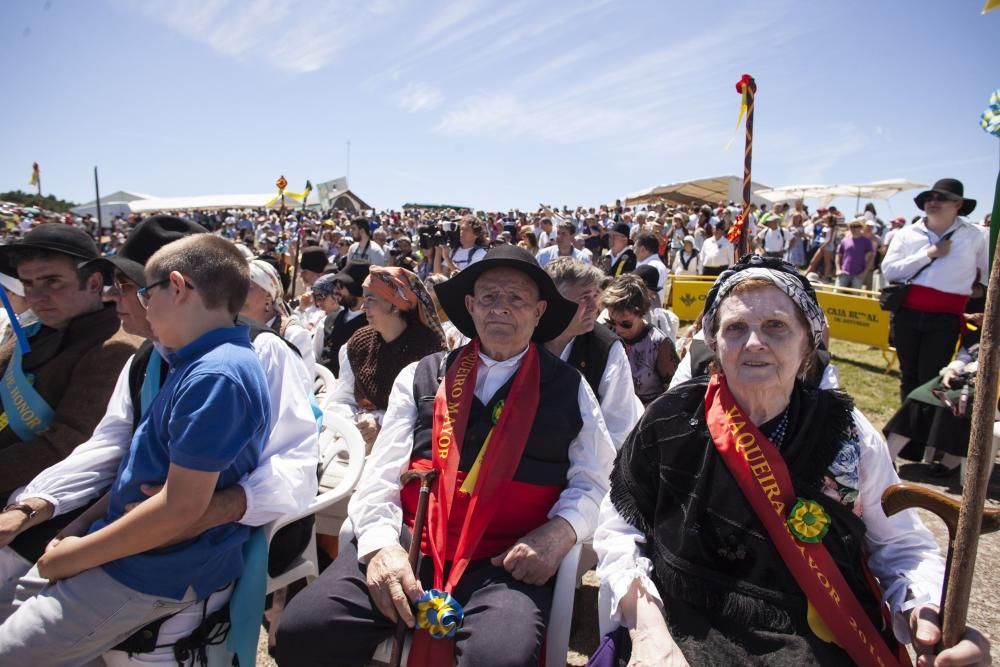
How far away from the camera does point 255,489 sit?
1957 mm

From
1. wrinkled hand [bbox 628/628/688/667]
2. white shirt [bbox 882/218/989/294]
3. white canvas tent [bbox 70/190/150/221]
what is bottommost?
wrinkled hand [bbox 628/628/688/667]

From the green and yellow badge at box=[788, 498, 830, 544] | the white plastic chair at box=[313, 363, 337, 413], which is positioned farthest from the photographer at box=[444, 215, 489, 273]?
the green and yellow badge at box=[788, 498, 830, 544]

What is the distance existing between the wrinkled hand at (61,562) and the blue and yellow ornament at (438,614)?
108 centimetres

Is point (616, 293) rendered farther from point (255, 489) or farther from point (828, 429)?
point (255, 489)

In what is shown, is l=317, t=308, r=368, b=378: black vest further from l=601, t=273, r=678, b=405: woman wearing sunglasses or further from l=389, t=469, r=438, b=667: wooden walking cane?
l=389, t=469, r=438, b=667: wooden walking cane

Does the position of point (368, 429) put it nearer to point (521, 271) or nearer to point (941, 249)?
point (521, 271)

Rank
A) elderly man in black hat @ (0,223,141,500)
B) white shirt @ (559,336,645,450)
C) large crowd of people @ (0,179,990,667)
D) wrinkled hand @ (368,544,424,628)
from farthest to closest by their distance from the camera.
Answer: white shirt @ (559,336,645,450), elderly man in black hat @ (0,223,141,500), wrinkled hand @ (368,544,424,628), large crowd of people @ (0,179,990,667)

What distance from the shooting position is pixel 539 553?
2.03 m

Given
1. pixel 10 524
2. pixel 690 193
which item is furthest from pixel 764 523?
pixel 690 193

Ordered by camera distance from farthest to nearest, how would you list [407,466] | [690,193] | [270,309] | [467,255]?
1. [690,193]
2. [467,255]
3. [270,309]
4. [407,466]

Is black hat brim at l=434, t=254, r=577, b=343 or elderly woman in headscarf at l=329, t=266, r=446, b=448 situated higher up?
black hat brim at l=434, t=254, r=577, b=343

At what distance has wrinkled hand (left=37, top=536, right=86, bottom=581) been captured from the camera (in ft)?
5.85

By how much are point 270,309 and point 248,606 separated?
94.2 inches

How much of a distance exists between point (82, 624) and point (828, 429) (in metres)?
2.36
